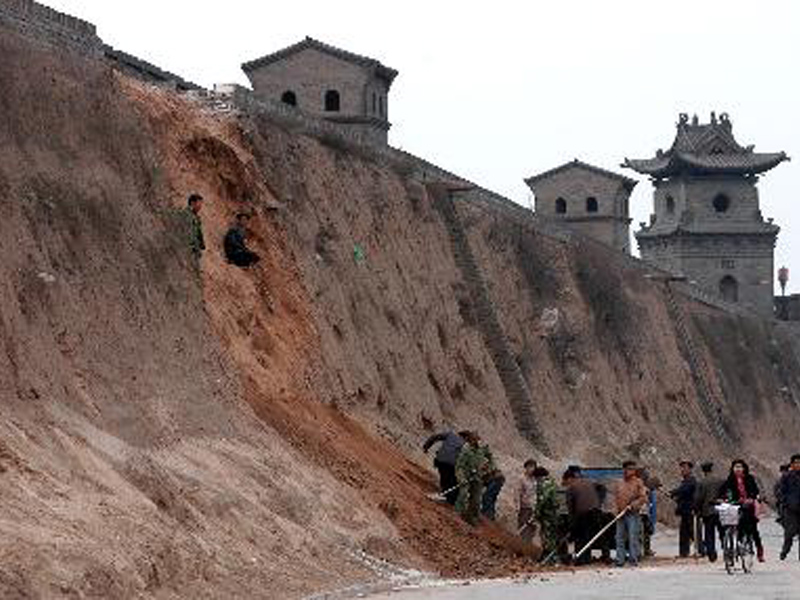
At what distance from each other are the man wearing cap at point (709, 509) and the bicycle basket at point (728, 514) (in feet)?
4.95

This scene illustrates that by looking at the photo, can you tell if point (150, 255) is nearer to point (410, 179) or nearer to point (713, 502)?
point (713, 502)

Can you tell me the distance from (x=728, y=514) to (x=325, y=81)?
3564 cm

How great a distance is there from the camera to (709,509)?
24516mm

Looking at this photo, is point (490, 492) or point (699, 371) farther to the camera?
point (699, 371)

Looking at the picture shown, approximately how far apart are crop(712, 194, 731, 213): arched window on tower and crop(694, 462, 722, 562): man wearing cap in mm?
61016

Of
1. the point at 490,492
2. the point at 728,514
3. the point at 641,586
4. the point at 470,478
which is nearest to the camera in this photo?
the point at 641,586

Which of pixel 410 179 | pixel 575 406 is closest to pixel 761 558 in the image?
pixel 410 179

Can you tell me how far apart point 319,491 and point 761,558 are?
5.86m

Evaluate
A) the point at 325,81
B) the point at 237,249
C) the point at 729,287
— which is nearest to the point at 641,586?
the point at 237,249

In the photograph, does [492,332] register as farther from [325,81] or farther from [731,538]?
[731,538]

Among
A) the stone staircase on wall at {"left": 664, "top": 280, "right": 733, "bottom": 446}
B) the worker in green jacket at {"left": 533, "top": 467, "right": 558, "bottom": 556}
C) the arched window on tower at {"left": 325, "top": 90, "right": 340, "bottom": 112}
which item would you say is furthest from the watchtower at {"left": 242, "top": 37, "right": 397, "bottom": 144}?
the worker in green jacket at {"left": 533, "top": 467, "right": 558, "bottom": 556}

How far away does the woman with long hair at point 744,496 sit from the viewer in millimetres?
22844

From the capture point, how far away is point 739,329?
72438mm

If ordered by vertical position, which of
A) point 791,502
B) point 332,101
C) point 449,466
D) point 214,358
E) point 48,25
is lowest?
point 791,502
